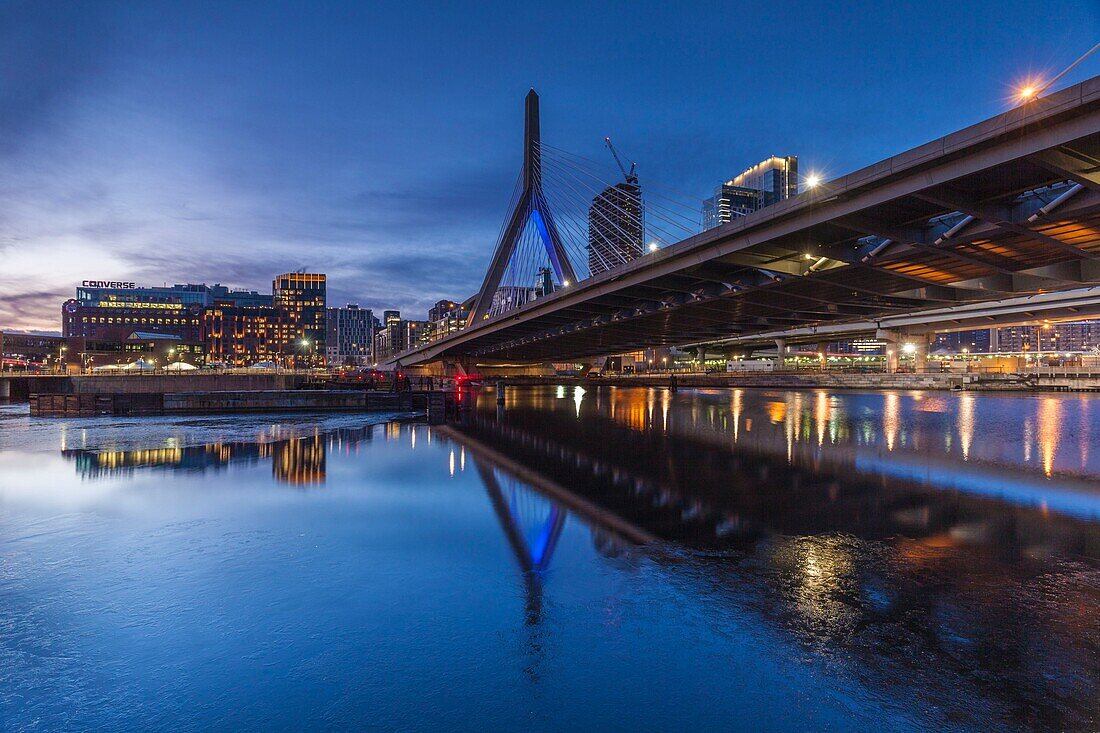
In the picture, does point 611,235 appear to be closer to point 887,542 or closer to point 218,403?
point 218,403

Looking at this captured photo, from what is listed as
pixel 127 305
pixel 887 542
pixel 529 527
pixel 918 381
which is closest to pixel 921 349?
pixel 918 381

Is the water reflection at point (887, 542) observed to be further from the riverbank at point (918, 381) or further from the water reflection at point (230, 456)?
the riverbank at point (918, 381)

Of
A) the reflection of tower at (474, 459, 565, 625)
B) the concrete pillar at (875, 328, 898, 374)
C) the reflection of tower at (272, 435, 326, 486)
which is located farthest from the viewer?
the concrete pillar at (875, 328, 898, 374)

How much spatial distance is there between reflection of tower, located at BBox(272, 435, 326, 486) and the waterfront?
321 mm

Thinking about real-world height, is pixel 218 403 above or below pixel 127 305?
below

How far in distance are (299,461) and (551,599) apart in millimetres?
12283

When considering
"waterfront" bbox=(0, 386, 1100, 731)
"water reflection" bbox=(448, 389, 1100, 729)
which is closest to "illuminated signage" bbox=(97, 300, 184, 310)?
"waterfront" bbox=(0, 386, 1100, 731)

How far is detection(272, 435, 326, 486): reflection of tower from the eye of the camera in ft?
44.2

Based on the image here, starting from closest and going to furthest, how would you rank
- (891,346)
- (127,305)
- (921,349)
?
(921,349) → (891,346) → (127,305)

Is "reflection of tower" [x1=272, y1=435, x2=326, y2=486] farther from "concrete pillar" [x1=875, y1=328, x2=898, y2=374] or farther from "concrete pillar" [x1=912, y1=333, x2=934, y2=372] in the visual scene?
"concrete pillar" [x1=912, y1=333, x2=934, y2=372]

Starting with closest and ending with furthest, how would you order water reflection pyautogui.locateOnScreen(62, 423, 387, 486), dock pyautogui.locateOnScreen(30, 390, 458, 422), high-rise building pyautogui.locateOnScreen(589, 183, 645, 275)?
water reflection pyautogui.locateOnScreen(62, 423, 387, 486)
dock pyautogui.locateOnScreen(30, 390, 458, 422)
high-rise building pyautogui.locateOnScreen(589, 183, 645, 275)

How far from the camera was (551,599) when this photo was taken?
616 cm

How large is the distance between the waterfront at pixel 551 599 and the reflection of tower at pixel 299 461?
1.05ft

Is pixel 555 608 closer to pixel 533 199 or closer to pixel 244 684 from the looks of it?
pixel 244 684
